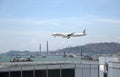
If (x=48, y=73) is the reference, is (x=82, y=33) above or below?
above

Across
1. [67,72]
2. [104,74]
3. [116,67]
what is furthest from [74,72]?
[116,67]

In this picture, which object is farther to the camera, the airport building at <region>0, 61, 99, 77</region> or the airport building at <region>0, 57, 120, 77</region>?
the airport building at <region>0, 61, 99, 77</region>

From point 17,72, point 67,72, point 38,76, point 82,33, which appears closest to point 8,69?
point 17,72

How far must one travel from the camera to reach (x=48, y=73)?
1804 inches

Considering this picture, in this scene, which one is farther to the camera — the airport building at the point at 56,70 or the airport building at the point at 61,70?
the airport building at the point at 56,70

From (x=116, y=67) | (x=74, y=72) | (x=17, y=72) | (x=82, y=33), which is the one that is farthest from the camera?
(x=82, y=33)

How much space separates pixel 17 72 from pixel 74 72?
26.1 feet

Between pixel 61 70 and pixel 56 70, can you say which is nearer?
pixel 56 70

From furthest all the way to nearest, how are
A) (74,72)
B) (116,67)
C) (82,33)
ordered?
(82,33) → (74,72) → (116,67)

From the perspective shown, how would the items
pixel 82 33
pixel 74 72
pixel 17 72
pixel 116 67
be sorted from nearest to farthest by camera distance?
pixel 116 67 < pixel 17 72 < pixel 74 72 < pixel 82 33

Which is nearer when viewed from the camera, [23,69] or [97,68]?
A: [23,69]

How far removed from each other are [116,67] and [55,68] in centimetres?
902

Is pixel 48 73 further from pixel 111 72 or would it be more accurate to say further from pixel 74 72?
pixel 111 72

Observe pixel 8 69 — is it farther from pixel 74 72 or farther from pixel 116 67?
pixel 116 67
